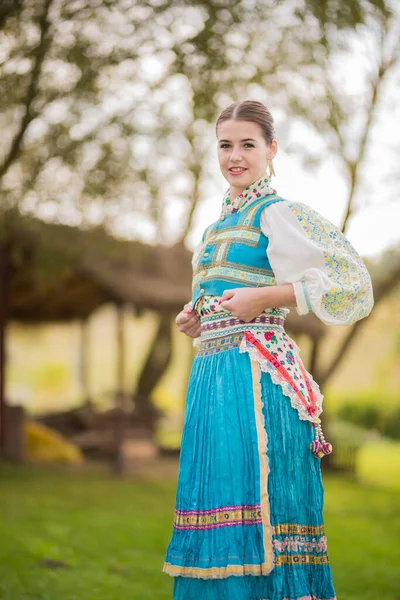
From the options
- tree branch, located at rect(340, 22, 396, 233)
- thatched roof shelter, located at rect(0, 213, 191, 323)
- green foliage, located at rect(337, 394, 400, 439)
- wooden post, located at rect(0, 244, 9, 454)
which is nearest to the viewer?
thatched roof shelter, located at rect(0, 213, 191, 323)

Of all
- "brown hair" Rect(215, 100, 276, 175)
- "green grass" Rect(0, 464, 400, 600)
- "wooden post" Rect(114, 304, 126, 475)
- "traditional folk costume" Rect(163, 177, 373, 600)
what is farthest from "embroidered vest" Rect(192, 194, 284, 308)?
"wooden post" Rect(114, 304, 126, 475)

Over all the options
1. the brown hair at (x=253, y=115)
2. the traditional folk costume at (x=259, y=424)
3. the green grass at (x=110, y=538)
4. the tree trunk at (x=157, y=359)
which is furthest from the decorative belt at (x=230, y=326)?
the tree trunk at (x=157, y=359)

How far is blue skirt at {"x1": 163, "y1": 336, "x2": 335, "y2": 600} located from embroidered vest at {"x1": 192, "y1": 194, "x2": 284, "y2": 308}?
0.22m

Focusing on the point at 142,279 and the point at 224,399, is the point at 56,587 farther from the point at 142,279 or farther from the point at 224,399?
the point at 142,279

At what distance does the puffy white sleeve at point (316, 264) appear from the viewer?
8.21 ft

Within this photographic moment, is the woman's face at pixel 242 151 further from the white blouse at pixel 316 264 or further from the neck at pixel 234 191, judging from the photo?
the white blouse at pixel 316 264

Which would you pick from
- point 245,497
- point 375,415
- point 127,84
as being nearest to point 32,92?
point 127,84

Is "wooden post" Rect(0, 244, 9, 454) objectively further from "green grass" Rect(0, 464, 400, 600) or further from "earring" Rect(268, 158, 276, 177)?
"earring" Rect(268, 158, 276, 177)

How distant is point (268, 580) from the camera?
246 cm

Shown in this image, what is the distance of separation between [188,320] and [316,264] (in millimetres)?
546

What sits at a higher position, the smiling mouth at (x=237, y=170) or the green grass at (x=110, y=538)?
the smiling mouth at (x=237, y=170)

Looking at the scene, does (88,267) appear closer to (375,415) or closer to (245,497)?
(245,497)

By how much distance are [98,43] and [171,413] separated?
8229 mm

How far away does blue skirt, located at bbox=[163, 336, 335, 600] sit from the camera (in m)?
2.44
